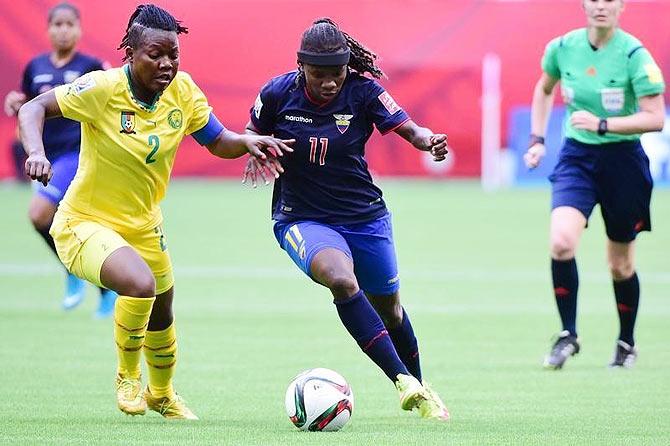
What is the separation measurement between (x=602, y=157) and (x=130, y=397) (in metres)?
4.21

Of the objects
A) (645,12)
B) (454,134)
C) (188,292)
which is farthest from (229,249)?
(645,12)

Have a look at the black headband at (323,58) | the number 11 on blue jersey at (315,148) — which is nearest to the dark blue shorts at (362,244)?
the number 11 on blue jersey at (315,148)

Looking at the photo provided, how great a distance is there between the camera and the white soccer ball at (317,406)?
7207mm

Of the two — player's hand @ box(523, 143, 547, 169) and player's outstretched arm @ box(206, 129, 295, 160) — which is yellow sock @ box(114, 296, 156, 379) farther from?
player's hand @ box(523, 143, 547, 169)

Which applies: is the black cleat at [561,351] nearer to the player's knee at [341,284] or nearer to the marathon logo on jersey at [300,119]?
the player's knee at [341,284]

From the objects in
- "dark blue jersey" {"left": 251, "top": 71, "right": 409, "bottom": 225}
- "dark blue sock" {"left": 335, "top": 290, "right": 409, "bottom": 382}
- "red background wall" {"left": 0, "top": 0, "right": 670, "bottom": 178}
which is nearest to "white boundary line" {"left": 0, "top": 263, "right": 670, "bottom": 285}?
"dark blue jersey" {"left": 251, "top": 71, "right": 409, "bottom": 225}

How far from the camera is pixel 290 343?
11047 mm

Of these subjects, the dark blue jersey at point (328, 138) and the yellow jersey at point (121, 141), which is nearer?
the yellow jersey at point (121, 141)

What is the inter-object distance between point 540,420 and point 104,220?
2535 mm

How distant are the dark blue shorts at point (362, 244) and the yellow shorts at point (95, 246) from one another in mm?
696

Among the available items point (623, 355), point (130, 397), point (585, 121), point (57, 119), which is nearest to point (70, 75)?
point (57, 119)

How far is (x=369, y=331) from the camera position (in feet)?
24.5

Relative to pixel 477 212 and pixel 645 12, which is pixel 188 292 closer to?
pixel 477 212

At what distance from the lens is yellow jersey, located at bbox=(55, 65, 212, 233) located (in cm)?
738
